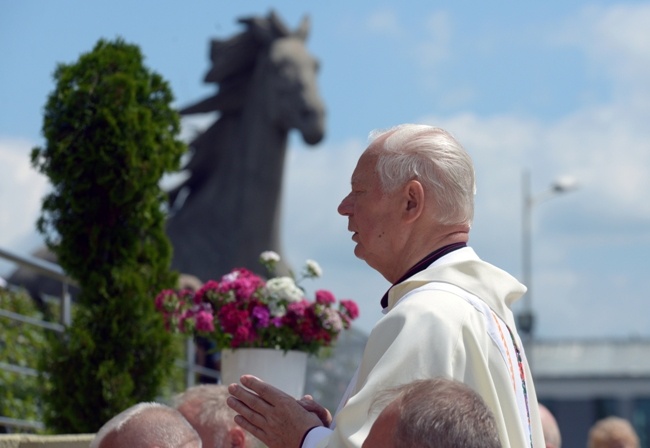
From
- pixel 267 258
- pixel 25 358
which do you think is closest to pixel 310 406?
pixel 267 258

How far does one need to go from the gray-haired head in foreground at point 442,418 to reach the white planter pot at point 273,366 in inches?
112

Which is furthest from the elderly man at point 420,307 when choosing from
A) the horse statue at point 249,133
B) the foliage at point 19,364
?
the horse statue at point 249,133

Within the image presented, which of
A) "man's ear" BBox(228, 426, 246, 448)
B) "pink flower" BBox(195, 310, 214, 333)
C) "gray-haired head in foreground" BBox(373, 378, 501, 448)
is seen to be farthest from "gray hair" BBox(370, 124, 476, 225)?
"pink flower" BBox(195, 310, 214, 333)

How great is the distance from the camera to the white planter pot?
5.17m

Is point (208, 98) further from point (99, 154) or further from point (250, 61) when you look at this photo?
point (99, 154)

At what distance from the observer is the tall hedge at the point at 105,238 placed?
681 centimetres

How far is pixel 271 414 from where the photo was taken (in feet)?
9.94

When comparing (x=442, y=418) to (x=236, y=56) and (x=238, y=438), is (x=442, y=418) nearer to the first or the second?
(x=238, y=438)

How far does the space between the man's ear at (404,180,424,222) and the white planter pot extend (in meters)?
2.00

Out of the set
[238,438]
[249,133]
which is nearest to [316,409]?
[238,438]

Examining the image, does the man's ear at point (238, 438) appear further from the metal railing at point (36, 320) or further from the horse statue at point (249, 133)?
the horse statue at point (249, 133)

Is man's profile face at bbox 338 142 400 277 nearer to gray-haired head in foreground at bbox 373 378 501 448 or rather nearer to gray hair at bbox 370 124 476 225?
gray hair at bbox 370 124 476 225

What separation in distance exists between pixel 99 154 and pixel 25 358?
2626 mm

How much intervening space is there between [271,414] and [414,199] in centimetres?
69
